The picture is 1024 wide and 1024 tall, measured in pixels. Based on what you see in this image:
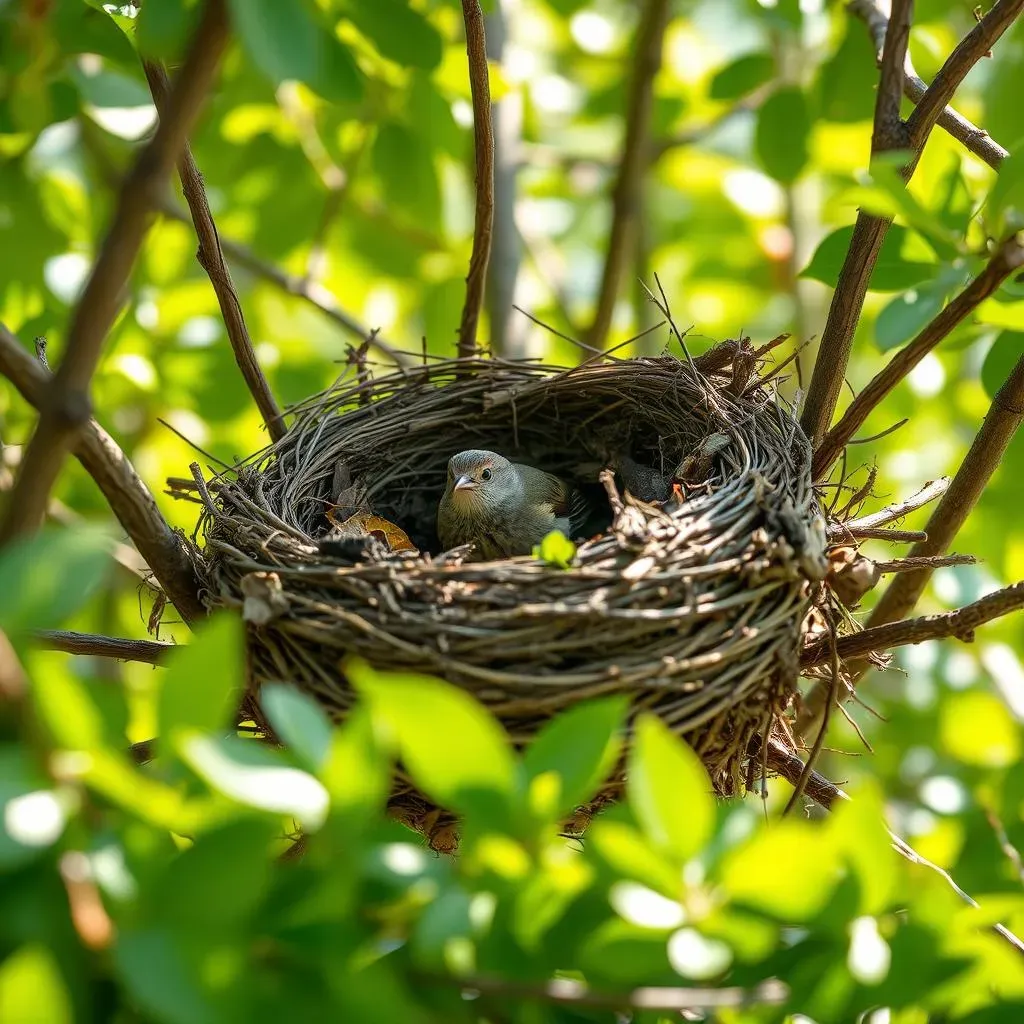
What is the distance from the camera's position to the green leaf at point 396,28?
9.95ft

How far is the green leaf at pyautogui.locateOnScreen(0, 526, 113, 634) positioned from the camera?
1.74m

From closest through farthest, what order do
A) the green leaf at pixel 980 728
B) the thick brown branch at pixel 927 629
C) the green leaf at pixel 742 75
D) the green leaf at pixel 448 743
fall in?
the green leaf at pixel 448 743 < the thick brown branch at pixel 927 629 < the green leaf at pixel 742 75 < the green leaf at pixel 980 728

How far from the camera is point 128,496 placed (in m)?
2.72

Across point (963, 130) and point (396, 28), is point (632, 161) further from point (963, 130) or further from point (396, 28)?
point (396, 28)

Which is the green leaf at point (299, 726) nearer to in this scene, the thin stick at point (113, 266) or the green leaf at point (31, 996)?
the green leaf at point (31, 996)

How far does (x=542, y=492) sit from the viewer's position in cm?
452

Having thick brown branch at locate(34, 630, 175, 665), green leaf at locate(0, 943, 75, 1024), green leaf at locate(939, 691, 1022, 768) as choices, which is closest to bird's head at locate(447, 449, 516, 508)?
thick brown branch at locate(34, 630, 175, 665)

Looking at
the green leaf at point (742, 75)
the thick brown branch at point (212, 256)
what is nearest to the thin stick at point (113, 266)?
the thick brown branch at point (212, 256)

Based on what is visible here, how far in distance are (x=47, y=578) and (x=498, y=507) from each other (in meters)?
2.54

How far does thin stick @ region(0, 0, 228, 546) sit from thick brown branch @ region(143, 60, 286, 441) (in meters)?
1.03

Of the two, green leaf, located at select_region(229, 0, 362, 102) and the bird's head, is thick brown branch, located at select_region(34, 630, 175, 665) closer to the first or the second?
the bird's head

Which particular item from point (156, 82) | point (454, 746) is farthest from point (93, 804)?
point (156, 82)

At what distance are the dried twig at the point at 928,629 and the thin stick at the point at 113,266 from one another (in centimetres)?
190

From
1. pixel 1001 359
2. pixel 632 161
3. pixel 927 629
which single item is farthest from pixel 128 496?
pixel 632 161
